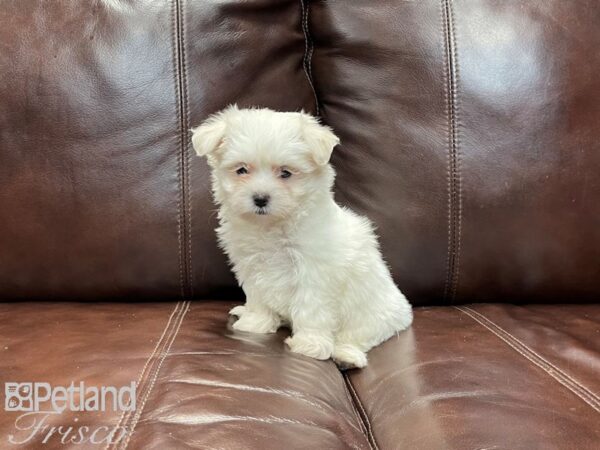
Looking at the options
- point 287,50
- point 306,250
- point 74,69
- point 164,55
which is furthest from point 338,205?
point 74,69

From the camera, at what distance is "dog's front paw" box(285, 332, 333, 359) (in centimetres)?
122

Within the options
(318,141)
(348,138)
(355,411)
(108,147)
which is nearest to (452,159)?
(348,138)

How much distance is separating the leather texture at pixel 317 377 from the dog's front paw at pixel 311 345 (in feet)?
0.09

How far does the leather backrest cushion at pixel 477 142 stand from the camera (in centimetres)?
144

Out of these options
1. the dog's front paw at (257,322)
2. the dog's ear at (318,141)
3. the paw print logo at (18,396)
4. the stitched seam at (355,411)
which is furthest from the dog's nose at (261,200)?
the paw print logo at (18,396)

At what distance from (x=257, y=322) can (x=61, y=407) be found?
0.47 metres

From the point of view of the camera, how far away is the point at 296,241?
1273 mm

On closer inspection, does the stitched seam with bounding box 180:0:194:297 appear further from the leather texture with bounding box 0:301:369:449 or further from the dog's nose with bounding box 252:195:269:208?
the dog's nose with bounding box 252:195:269:208

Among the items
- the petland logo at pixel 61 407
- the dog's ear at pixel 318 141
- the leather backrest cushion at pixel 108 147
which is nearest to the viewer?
the petland logo at pixel 61 407

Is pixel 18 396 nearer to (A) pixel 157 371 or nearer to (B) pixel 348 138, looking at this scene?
(A) pixel 157 371

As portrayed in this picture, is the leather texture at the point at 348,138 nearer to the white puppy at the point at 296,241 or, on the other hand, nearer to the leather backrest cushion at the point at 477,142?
the leather backrest cushion at the point at 477,142

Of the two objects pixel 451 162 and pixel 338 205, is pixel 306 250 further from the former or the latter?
pixel 451 162

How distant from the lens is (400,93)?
1.46 meters

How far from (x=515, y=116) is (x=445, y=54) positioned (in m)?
0.21
